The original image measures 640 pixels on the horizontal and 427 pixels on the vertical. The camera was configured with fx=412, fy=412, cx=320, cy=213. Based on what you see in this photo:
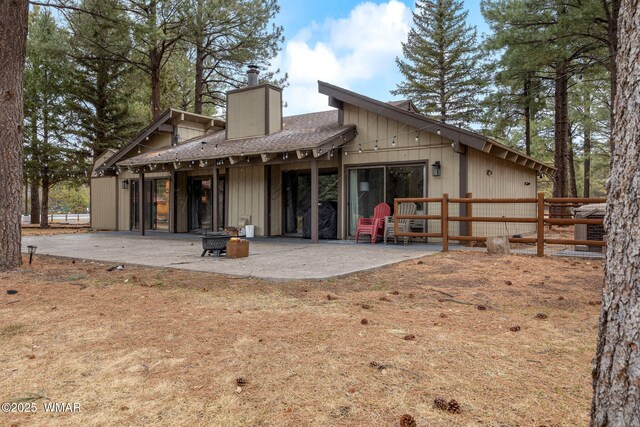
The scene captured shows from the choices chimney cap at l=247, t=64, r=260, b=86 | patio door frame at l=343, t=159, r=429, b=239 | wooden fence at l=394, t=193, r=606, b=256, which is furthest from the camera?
chimney cap at l=247, t=64, r=260, b=86

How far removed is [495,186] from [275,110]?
675 cm

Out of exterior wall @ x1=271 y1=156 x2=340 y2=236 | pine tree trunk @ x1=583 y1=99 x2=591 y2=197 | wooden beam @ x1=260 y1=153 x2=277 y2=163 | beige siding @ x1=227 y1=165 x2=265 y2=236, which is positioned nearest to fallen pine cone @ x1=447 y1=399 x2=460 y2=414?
wooden beam @ x1=260 y1=153 x2=277 y2=163

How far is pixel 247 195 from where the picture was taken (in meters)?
12.5

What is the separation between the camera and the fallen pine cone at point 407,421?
181 centimetres

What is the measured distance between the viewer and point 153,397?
2.13 m

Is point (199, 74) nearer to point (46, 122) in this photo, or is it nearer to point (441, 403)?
point (46, 122)

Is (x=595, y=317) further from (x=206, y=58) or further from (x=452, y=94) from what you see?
(x=452, y=94)

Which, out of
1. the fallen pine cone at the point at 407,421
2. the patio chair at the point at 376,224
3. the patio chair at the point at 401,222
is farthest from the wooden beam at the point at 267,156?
the fallen pine cone at the point at 407,421

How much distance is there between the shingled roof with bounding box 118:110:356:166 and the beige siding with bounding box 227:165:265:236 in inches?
36.3

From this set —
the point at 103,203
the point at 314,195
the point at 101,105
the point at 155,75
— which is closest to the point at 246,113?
the point at 314,195

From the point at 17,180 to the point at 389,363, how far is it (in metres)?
6.33

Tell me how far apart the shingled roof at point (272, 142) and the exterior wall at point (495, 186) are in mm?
3137

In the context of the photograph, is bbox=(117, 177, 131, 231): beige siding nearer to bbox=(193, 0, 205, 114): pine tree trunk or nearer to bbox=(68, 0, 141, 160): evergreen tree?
bbox=(68, 0, 141, 160): evergreen tree

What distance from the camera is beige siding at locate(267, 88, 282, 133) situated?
12539mm
